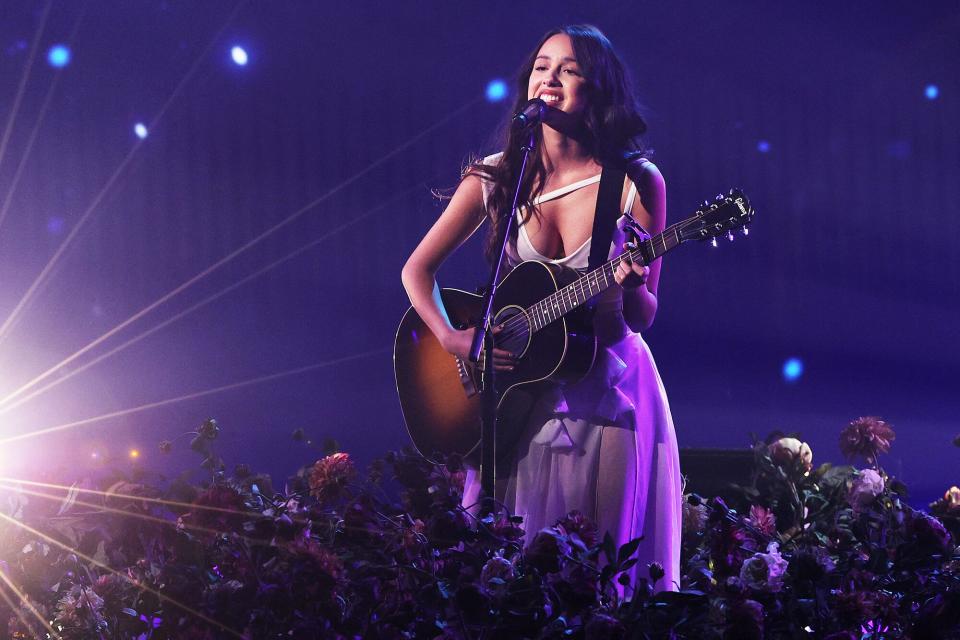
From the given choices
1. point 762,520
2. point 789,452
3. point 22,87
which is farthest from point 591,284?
point 22,87

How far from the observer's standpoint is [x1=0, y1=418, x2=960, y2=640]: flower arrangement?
95 cm

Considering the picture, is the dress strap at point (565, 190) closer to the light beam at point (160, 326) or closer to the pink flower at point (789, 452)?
the pink flower at point (789, 452)

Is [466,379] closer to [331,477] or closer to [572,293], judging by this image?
[572,293]

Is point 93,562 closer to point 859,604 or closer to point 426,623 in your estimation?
point 426,623

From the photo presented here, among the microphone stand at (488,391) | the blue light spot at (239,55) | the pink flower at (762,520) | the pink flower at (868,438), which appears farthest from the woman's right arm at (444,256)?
the blue light spot at (239,55)

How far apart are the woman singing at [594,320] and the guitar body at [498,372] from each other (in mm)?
38

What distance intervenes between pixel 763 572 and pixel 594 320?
107 cm

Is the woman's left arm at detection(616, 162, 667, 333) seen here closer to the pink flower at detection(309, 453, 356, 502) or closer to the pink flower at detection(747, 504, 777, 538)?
the pink flower at detection(747, 504, 777, 538)

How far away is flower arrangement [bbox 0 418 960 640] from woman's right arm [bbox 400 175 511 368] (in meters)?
0.87

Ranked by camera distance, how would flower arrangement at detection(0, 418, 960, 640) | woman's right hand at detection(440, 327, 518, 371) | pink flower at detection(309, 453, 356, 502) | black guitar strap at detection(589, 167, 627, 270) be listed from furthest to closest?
1. woman's right hand at detection(440, 327, 518, 371)
2. black guitar strap at detection(589, 167, 627, 270)
3. pink flower at detection(309, 453, 356, 502)
4. flower arrangement at detection(0, 418, 960, 640)

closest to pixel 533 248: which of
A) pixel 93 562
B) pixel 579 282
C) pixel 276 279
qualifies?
pixel 579 282

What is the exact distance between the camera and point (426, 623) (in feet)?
3.29

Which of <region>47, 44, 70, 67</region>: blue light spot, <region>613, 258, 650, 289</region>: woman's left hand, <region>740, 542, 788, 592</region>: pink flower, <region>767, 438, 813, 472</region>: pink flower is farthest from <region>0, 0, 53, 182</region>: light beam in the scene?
<region>740, 542, 788, 592</region>: pink flower

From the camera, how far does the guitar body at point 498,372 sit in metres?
1.96
